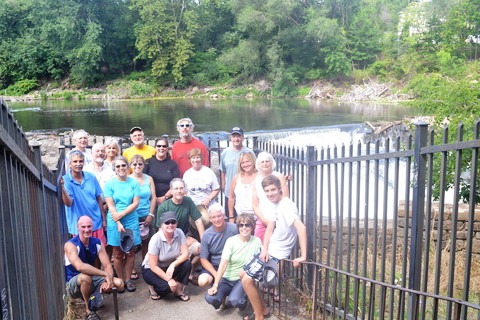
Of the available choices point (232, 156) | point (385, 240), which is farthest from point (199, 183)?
point (385, 240)

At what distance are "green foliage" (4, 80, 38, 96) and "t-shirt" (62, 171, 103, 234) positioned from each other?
47.1 m

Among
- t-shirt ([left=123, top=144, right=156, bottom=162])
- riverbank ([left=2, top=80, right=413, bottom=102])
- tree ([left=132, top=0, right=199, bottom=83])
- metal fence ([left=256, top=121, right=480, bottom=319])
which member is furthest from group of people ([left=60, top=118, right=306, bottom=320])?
tree ([left=132, top=0, right=199, bottom=83])

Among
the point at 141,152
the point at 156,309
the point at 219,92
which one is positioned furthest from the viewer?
the point at 219,92

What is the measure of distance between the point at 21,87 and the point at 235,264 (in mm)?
49916

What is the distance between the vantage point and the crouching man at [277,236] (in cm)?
439

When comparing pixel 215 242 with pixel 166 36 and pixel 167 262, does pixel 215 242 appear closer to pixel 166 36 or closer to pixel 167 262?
pixel 167 262

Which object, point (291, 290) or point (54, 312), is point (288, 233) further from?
point (54, 312)

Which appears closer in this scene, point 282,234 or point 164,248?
point 282,234

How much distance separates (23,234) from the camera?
2.30 metres

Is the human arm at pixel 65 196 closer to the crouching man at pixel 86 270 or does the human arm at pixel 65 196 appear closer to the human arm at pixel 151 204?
the crouching man at pixel 86 270

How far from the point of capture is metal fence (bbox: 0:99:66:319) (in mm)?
1890

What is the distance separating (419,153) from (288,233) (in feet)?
5.57

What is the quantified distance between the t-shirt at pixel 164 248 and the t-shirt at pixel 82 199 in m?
0.66

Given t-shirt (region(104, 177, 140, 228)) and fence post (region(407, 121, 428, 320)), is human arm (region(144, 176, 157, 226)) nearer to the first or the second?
t-shirt (region(104, 177, 140, 228))
